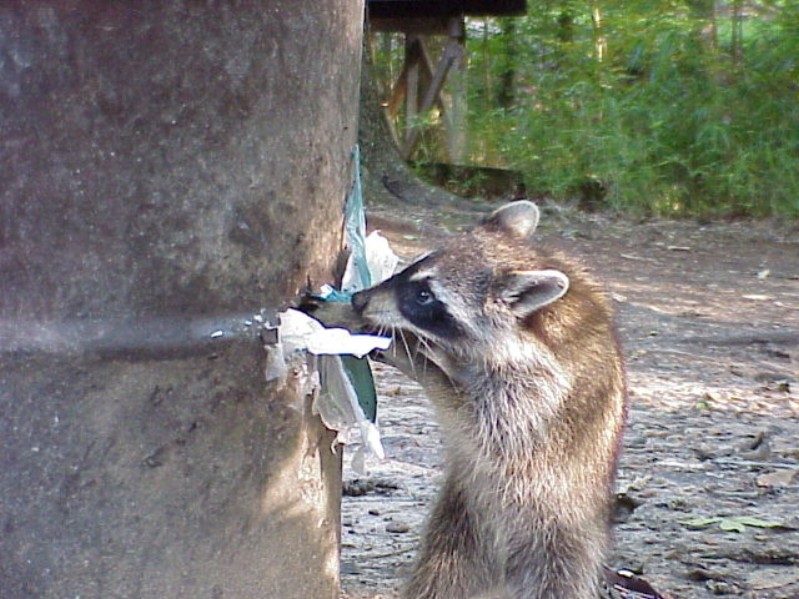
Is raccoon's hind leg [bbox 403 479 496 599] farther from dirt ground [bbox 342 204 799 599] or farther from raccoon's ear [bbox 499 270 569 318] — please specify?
raccoon's ear [bbox 499 270 569 318]

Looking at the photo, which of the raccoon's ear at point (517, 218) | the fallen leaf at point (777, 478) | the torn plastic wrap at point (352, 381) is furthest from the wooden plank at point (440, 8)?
the torn plastic wrap at point (352, 381)

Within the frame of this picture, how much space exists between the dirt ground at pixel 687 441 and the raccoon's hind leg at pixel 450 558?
0.18m

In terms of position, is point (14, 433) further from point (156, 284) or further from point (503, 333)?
point (503, 333)

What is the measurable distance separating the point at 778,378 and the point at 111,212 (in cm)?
427

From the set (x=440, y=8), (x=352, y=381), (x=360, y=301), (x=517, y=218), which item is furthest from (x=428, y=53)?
(x=352, y=381)

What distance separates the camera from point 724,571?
11.6ft

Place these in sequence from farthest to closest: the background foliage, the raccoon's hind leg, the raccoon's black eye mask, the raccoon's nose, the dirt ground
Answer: the background foliage → the dirt ground → the raccoon's hind leg → the raccoon's black eye mask → the raccoon's nose

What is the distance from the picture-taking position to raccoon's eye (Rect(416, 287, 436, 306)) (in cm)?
294

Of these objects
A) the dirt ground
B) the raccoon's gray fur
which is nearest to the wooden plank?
the dirt ground

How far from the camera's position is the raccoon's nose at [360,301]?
2.68 meters

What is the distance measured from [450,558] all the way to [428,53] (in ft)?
33.4

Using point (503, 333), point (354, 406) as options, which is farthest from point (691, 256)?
point (354, 406)

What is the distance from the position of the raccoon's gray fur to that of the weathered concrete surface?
0.68m

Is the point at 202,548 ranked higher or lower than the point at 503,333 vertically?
lower
